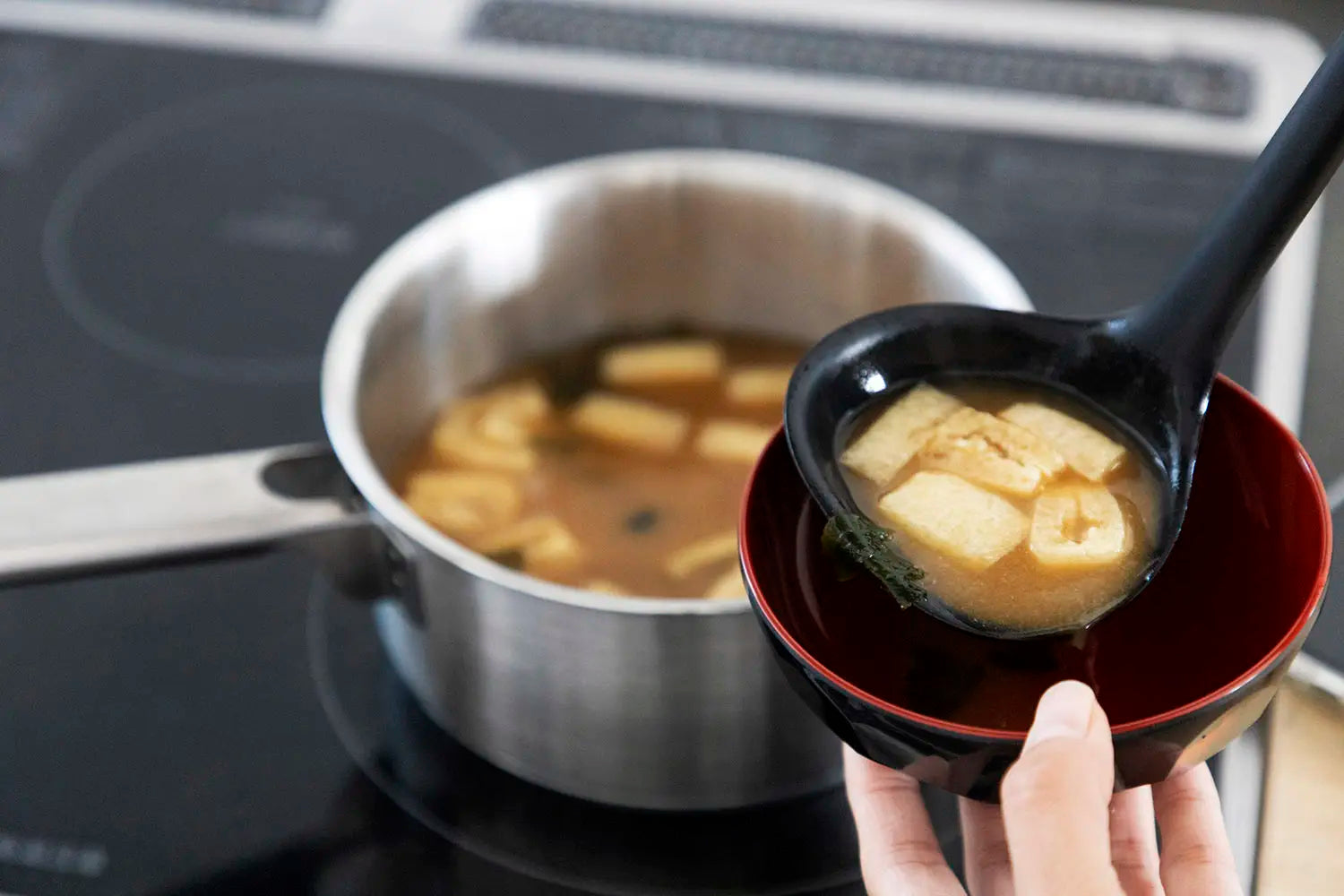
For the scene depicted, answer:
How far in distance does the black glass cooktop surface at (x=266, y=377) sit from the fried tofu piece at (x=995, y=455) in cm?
24

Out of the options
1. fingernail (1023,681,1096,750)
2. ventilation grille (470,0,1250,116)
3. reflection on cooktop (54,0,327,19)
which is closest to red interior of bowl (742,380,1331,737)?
fingernail (1023,681,1096,750)

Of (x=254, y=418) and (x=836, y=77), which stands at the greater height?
(x=836, y=77)

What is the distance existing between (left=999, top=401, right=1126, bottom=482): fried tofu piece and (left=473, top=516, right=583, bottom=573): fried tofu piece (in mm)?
315

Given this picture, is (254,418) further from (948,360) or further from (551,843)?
(948,360)

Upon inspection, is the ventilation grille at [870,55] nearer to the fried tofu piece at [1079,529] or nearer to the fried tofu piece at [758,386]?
the fried tofu piece at [758,386]

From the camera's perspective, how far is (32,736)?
0.85 meters

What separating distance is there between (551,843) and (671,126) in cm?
65

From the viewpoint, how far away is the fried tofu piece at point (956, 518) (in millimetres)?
651

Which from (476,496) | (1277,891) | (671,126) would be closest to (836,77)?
(671,126)

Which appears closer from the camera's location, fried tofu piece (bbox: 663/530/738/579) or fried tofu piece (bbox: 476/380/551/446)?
fried tofu piece (bbox: 663/530/738/579)

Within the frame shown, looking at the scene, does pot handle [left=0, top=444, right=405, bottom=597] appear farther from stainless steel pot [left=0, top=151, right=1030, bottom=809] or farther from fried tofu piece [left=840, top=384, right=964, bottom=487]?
fried tofu piece [left=840, top=384, right=964, bottom=487]

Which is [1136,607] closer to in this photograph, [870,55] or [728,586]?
[728,586]

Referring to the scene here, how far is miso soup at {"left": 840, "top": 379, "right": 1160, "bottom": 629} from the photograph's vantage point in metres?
0.64

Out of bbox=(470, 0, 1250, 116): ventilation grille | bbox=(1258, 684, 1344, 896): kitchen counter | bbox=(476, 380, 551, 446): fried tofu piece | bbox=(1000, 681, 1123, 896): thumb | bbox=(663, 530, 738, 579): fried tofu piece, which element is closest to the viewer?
bbox=(1000, 681, 1123, 896): thumb
